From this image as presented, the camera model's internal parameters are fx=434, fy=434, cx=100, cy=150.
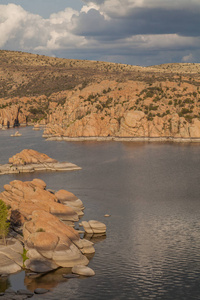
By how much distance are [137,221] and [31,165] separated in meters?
56.6

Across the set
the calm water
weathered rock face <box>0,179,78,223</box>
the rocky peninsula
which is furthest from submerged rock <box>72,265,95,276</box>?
weathered rock face <box>0,179,78,223</box>

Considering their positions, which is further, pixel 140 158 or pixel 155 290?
pixel 140 158

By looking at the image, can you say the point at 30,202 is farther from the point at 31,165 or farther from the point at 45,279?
the point at 31,165

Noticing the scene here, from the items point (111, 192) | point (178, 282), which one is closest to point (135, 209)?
point (111, 192)

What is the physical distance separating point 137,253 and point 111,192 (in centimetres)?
3450

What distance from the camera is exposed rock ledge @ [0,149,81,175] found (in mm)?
117688

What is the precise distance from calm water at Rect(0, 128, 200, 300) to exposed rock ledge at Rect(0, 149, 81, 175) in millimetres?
4884

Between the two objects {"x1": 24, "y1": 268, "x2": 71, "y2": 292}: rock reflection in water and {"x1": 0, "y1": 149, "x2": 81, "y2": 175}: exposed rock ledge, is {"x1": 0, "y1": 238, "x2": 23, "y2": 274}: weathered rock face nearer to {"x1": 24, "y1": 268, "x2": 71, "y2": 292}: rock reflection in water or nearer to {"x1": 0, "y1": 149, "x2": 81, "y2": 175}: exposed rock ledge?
{"x1": 24, "y1": 268, "x2": 71, "y2": 292}: rock reflection in water

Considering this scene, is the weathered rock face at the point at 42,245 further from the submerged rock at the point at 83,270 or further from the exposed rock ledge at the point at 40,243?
the submerged rock at the point at 83,270

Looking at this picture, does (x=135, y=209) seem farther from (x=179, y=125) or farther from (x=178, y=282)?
(x=179, y=125)

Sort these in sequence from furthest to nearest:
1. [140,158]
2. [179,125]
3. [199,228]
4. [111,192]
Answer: [179,125]
[140,158]
[111,192]
[199,228]

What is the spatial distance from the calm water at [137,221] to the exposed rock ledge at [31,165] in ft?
16.0

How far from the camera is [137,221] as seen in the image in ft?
231

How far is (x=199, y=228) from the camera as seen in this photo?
66125 millimetres
